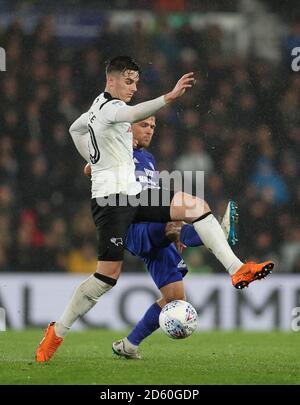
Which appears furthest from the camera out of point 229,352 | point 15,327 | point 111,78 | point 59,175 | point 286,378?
point 59,175

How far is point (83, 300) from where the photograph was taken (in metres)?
6.86

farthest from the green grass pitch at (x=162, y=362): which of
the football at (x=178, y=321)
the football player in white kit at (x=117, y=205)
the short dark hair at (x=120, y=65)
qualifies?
the short dark hair at (x=120, y=65)

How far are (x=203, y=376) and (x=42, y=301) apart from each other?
522cm

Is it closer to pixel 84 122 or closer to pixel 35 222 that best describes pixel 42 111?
pixel 35 222

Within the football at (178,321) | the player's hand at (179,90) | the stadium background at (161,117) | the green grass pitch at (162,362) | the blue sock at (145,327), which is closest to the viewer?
the green grass pitch at (162,362)

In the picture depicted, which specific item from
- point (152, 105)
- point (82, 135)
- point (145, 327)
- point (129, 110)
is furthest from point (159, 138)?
Result: point (152, 105)

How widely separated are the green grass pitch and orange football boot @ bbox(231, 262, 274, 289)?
1.89 feet

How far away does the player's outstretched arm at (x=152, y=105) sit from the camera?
6355 mm

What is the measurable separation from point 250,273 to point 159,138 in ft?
19.8

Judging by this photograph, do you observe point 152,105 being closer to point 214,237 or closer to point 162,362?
point 214,237

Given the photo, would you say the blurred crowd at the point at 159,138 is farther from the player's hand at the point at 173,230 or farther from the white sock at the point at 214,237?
the white sock at the point at 214,237

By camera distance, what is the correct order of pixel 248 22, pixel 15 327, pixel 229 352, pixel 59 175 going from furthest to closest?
pixel 248 22
pixel 59 175
pixel 15 327
pixel 229 352

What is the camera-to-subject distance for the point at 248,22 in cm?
1371
